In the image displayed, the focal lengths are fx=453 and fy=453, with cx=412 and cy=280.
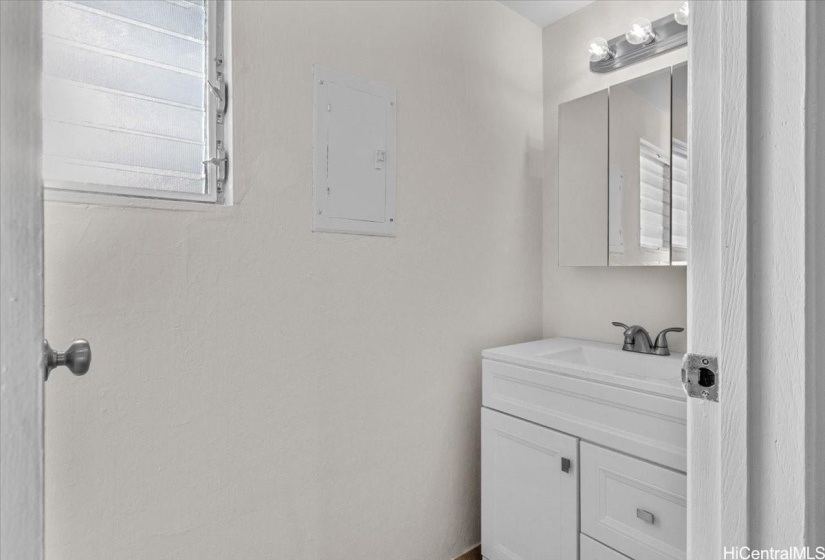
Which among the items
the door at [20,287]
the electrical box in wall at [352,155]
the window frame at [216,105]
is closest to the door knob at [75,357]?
the door at [20,287]

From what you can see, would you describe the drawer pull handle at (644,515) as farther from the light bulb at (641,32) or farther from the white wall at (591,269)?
the light bulb at (641,32)

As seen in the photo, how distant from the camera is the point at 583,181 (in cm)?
178

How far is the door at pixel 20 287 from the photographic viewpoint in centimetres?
36

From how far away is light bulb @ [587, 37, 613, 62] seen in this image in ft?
5.65

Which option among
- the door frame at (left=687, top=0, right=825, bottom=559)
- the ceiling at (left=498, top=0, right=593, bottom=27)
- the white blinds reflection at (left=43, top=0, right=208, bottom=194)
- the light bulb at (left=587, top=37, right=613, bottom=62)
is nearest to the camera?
the door frame at (left=687, top=0, right=825, bottom=559)

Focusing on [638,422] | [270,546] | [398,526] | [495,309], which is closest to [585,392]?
[638,422]

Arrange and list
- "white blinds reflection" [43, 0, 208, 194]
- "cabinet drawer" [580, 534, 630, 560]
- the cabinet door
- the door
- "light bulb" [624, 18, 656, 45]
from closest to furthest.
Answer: the door → "white blinds reflection" [43, 0, 208, 194] → "cabinet drawer" [580, 534, 630, 560] → the cabinet door → "light bulb" [624, 18, 656, 45]

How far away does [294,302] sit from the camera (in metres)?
1.29

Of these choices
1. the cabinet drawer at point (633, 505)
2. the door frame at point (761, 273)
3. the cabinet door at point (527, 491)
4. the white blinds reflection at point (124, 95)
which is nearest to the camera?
the door frame at point (761, 273)

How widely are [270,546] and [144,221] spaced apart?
0.92 metres

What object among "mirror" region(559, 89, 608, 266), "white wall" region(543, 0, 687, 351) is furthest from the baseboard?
"mirror" region(559, 89, 608, 266)

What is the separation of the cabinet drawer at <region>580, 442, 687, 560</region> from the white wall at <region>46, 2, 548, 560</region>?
20.9 inches

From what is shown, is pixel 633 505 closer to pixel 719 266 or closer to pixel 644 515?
pixel 644 515

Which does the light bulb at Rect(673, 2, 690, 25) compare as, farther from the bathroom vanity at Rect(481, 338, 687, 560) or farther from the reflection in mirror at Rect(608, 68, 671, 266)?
the bathroom vanity at Rect(481, 338, 687, 560)
